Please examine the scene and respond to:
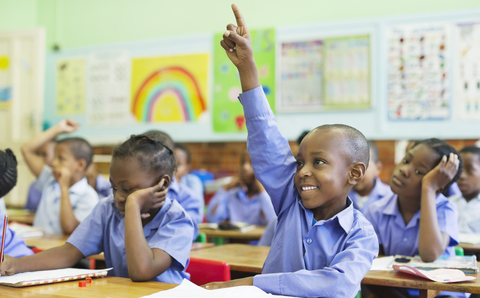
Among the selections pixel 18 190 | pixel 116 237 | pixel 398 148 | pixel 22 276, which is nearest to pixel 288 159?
pixel 116 237

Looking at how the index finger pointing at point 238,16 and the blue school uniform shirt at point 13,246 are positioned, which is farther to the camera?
the blue school uniform shirt at point 13,246

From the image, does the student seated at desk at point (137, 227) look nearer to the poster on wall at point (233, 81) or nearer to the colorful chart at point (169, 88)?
the poster on wall at point (233, 81)

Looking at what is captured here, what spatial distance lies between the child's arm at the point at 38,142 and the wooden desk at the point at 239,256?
54.3 inches

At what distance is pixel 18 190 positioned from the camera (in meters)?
5.09

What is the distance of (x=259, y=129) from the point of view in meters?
1.22

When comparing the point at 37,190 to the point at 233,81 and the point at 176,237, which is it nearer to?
the point at 233,81

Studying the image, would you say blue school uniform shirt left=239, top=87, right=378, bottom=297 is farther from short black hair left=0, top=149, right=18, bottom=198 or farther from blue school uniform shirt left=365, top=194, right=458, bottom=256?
short black hair left=0, top=149, right=18, bottom=198

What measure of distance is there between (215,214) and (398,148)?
175 cm

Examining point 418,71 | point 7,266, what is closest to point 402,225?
point 7,266

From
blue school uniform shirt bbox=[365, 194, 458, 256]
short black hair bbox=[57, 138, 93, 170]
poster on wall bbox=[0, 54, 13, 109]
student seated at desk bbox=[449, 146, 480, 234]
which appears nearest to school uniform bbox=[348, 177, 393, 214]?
student seated at desk bbox=[449, 146, 480, 234]

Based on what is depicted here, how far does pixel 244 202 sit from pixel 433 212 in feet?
5.91

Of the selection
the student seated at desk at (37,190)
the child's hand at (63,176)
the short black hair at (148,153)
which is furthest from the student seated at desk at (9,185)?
the student seated at desk at (37,190)

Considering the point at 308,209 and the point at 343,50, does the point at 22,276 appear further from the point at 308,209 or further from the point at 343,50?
the point at 343,50

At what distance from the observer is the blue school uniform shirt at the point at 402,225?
6.34 feet
